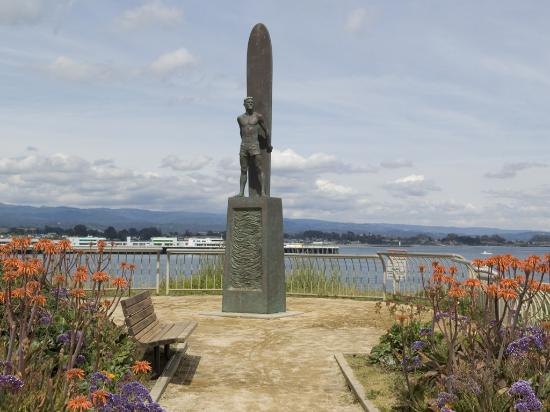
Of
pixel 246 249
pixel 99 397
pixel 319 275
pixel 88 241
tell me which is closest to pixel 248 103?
pixel 246 249

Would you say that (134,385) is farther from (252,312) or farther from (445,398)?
(252,312)

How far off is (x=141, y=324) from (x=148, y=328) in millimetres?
339

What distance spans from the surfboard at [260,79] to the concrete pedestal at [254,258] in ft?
1.77

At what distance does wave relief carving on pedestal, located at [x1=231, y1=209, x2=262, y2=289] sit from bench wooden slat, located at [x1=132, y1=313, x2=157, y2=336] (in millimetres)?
4463

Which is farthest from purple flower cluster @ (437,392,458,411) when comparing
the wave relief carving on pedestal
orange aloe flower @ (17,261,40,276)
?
the wave relief carving on pedestal

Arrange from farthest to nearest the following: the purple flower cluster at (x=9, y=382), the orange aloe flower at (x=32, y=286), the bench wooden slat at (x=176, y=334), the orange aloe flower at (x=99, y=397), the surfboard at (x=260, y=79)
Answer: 1. the surfboard at (x=260, y=79)
2. the bench wooden slat at (x=176, y=334)
3. the orange aloe flower at (x=32, y=286)
4. the purple flower cluster at (x=9, y=382)
5. the orange aloe flower at (x=99, y=397)

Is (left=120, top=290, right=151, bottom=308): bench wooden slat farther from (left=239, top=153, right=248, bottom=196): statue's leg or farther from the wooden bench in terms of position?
(left=239, top=153, right=248, bottom=196): statue's leg

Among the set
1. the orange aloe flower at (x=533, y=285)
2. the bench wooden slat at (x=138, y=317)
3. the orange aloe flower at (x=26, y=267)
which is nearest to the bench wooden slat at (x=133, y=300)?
the bench wooden slat at (x=138, y=317)

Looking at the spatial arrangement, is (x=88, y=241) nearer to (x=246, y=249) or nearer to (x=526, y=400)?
(x=246, y=249)

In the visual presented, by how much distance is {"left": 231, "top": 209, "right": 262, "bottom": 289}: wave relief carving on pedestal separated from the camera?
11953 millimetres

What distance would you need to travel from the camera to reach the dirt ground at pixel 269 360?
6.14 m

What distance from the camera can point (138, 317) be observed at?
22.2 feet

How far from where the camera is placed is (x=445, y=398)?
4.84m

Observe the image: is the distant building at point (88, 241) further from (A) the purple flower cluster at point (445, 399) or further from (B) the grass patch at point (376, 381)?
(A) the purple flower cluster at point (445, 399)
